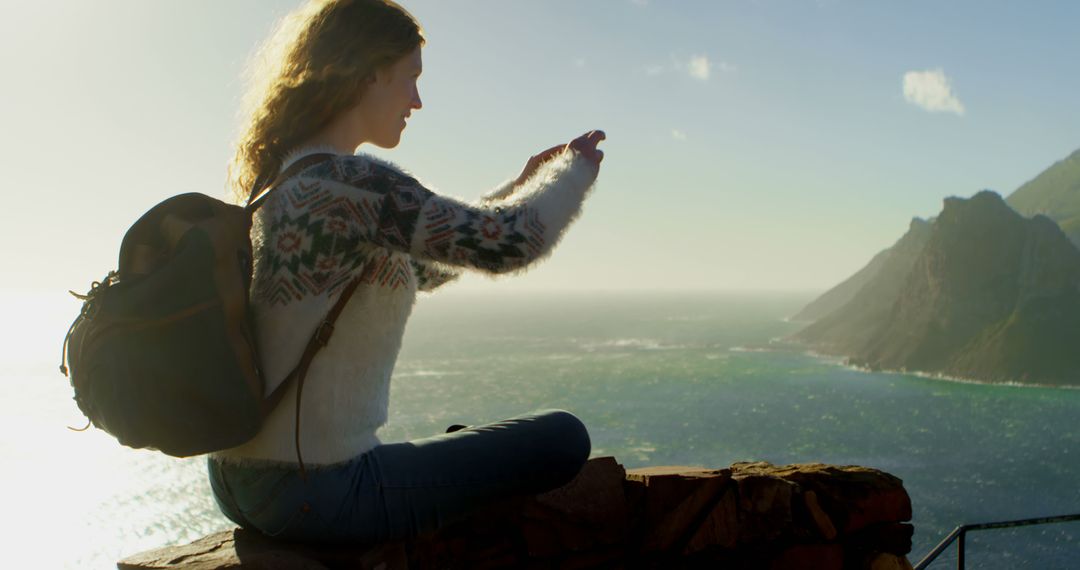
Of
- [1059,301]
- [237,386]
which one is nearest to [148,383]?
[237,386]

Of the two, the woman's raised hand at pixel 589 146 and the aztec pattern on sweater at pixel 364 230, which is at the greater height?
the woman's raised hand at pixel 589 146

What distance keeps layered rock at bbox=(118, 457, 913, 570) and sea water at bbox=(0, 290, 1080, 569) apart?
40.1 meters

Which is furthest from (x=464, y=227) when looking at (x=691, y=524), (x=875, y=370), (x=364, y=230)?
(x=875, y=370)

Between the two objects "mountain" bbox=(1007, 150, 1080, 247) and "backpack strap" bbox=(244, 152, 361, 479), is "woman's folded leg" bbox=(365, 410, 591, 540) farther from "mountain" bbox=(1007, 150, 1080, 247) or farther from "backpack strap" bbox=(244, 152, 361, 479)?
"mountain" bbox=(1007, 150, 1080, 247)

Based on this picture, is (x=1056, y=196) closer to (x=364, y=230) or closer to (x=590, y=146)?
(x=590, y=146)

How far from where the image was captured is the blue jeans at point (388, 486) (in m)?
2.13

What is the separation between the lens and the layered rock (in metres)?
2.80

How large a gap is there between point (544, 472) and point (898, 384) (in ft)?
381

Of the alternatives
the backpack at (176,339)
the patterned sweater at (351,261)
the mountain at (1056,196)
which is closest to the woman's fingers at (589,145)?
the patterned sweater at (351,261)

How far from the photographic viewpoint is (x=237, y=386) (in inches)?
75.8

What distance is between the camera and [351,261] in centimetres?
202

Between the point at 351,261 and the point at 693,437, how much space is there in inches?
3311

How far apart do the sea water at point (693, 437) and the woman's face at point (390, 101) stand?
40791mm

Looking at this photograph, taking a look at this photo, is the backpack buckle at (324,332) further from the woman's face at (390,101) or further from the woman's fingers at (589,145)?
the woman's fingers at (589,145)
